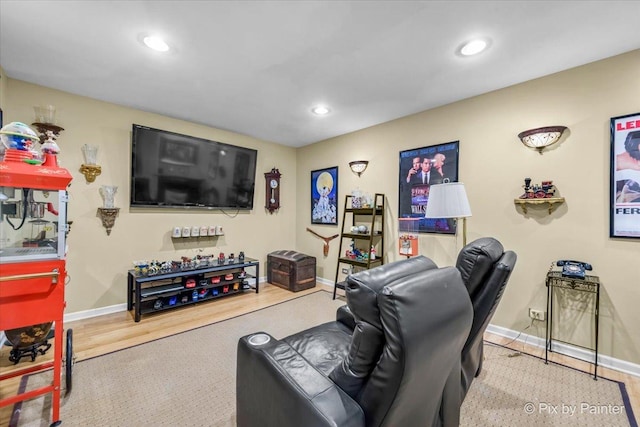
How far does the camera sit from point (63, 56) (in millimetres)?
2305

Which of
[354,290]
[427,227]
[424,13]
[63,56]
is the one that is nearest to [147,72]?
[63,56]

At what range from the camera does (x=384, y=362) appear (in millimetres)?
893

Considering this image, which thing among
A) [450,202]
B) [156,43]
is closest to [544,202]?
[450,202]

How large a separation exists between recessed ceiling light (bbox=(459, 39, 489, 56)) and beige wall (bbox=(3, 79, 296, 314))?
344cm

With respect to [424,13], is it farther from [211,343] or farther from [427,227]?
[211,343]

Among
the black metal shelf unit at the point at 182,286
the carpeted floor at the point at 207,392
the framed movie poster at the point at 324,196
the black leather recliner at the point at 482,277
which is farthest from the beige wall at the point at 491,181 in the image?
the black leather recliner at the point at 482,277

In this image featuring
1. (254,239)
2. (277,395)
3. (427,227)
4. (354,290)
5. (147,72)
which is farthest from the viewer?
(254,239)

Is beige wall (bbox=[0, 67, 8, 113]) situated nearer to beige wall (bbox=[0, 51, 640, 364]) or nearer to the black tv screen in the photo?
beige wall (bbox=[0, 51, 640, 364])

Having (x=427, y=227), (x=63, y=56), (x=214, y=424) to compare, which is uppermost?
(x=63, y=56)

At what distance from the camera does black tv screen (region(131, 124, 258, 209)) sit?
3428 mm

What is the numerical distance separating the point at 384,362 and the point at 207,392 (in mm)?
1621

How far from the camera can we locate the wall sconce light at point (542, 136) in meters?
2.42

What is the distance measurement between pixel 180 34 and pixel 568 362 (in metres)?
4.12

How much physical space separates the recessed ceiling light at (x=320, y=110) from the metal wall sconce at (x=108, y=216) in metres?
2.73
